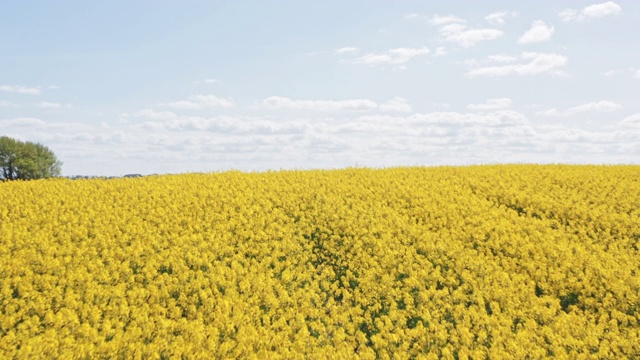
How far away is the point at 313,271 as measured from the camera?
14.7 meters

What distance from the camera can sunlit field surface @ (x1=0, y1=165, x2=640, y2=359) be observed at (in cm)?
1102

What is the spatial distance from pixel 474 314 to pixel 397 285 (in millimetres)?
2034

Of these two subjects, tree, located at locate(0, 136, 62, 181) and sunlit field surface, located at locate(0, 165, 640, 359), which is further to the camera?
tree, located at locate(0, 136, 62, 181)

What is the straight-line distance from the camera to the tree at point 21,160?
5669cm

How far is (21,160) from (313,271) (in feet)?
167

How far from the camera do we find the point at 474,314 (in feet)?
40.6

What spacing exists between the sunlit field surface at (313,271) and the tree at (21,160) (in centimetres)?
3837

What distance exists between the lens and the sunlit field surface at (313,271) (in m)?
11.0

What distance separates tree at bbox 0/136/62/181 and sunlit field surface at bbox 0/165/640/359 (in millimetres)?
38366

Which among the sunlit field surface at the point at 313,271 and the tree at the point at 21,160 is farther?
the tree at the point at 21,160

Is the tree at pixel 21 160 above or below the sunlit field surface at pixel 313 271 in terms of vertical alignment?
above

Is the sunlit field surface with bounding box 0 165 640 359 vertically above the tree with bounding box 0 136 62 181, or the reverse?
the tree with bounding box 0 136 62 181

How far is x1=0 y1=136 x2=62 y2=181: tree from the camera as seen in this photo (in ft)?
186

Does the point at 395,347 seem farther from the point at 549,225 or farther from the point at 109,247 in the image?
the point at 549,225
